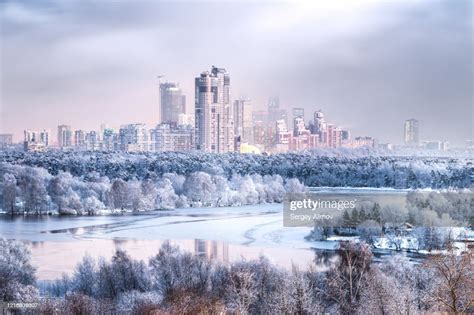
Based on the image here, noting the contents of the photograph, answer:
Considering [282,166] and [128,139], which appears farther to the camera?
[128,139]

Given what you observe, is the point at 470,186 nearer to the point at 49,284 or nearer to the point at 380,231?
the point at 380,231

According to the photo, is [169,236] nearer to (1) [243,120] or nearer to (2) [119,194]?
(2) [119,194]

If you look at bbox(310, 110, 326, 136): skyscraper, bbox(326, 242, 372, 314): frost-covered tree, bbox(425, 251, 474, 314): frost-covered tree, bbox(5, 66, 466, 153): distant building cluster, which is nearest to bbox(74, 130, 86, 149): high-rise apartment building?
bbox(5, 66, 466, 153): distant building cluster

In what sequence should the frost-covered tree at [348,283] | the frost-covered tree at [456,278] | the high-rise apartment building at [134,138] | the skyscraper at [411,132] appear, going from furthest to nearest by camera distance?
the high-rise apartment building at [134,138] < the skyscraper at [411,132] < the frost-covered tree at [348,283] < the frost-covered tree at [456,278]

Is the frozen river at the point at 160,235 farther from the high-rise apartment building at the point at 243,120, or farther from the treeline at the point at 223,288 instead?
the high-rise apartment building at the point at 243,120

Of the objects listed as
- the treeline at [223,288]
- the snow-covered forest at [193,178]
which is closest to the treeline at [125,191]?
the snow-covered forest at [193,178]

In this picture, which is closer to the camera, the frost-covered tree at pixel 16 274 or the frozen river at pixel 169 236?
the frost-covered tree at pixel 16 274

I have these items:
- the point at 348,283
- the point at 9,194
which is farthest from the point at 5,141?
the point at 348,283
